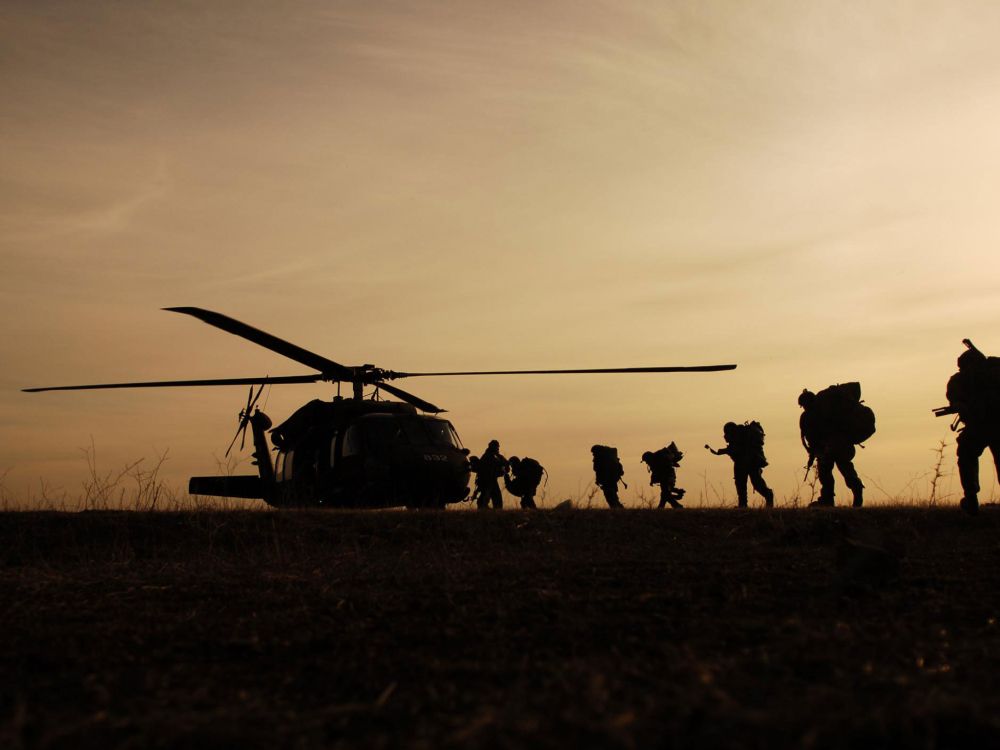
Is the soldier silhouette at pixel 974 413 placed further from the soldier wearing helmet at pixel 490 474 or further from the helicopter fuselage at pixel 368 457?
the soldier wearing helmet at pixel 490 474

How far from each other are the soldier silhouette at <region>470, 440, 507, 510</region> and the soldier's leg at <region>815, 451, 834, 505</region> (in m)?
6.78

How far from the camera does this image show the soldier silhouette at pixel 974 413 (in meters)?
12.8

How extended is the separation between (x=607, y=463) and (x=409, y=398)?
4.51 metres

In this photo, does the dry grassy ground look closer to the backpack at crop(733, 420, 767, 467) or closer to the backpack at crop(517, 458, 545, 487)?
the backpack at crop(733, 420, 767, 467)

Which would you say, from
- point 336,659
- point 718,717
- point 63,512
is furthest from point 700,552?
point 63,512

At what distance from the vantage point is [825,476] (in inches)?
693

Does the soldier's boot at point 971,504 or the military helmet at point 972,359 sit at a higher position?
the military helmet at point 972,359

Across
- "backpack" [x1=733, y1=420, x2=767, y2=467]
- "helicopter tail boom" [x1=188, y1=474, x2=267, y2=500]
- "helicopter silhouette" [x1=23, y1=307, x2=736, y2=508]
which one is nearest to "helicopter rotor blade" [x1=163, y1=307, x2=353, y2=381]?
"helicopter silhouette" [x1=23, y1=307, x2=736, y2=508]

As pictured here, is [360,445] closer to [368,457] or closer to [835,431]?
[368,457]

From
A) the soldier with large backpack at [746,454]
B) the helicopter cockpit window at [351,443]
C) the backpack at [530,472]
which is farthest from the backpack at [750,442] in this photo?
the helicopter cockpit window at [351,443]

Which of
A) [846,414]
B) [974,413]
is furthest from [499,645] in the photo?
[846,414]

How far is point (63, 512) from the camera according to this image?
11773 mm

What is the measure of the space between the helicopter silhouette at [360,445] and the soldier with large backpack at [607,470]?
3.62 m

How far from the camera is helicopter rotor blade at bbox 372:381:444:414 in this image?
1881 centimetres
